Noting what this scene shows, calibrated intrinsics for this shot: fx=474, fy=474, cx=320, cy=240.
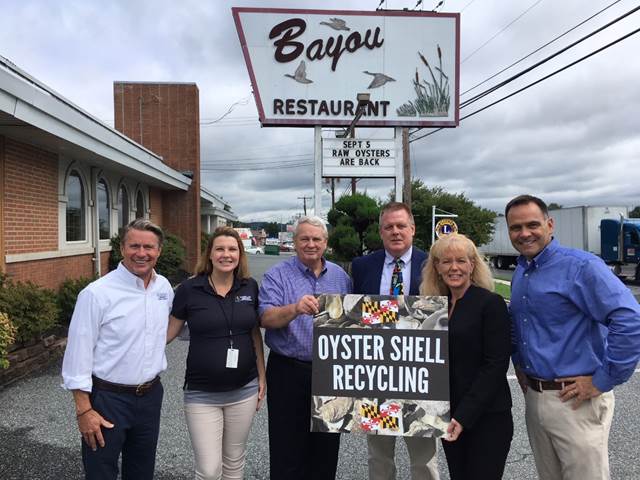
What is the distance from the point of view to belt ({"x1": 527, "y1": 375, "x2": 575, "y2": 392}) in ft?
7.96

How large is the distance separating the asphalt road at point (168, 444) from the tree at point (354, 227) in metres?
7.76

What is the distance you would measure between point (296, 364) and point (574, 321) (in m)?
1.54

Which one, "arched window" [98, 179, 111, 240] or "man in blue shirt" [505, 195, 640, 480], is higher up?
"arched window" [98, 179, 111, 240]

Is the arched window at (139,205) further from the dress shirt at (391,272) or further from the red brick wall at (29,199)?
the dress shirt at (391,272)

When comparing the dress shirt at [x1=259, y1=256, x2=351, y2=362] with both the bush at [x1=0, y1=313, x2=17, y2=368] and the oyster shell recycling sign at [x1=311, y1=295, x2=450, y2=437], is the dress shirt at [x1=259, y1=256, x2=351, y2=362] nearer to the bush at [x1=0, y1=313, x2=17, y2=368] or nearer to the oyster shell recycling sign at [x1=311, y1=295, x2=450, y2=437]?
the oyster shell recycling sign at [x1=311, y1=295, x2=450, y2=437]

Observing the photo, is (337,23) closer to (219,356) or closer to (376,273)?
(376,273)

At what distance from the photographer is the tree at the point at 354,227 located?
1304 cm

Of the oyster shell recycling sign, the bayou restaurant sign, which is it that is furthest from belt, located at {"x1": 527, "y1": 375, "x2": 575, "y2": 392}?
the bayou restaurant sign

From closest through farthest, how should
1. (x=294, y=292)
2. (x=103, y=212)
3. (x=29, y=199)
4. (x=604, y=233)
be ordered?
(x=294, y=292) → (x=29, y=199) → (x=103, y=212) → (x=604, y=233)

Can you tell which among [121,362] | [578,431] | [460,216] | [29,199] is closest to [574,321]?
[578,431]

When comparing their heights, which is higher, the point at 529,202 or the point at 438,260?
the point at 529,202

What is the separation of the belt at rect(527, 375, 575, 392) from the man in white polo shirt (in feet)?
6.76

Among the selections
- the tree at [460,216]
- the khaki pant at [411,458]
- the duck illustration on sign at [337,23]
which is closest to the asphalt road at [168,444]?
the khaki pant at [411,458]

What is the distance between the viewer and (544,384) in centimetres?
247
